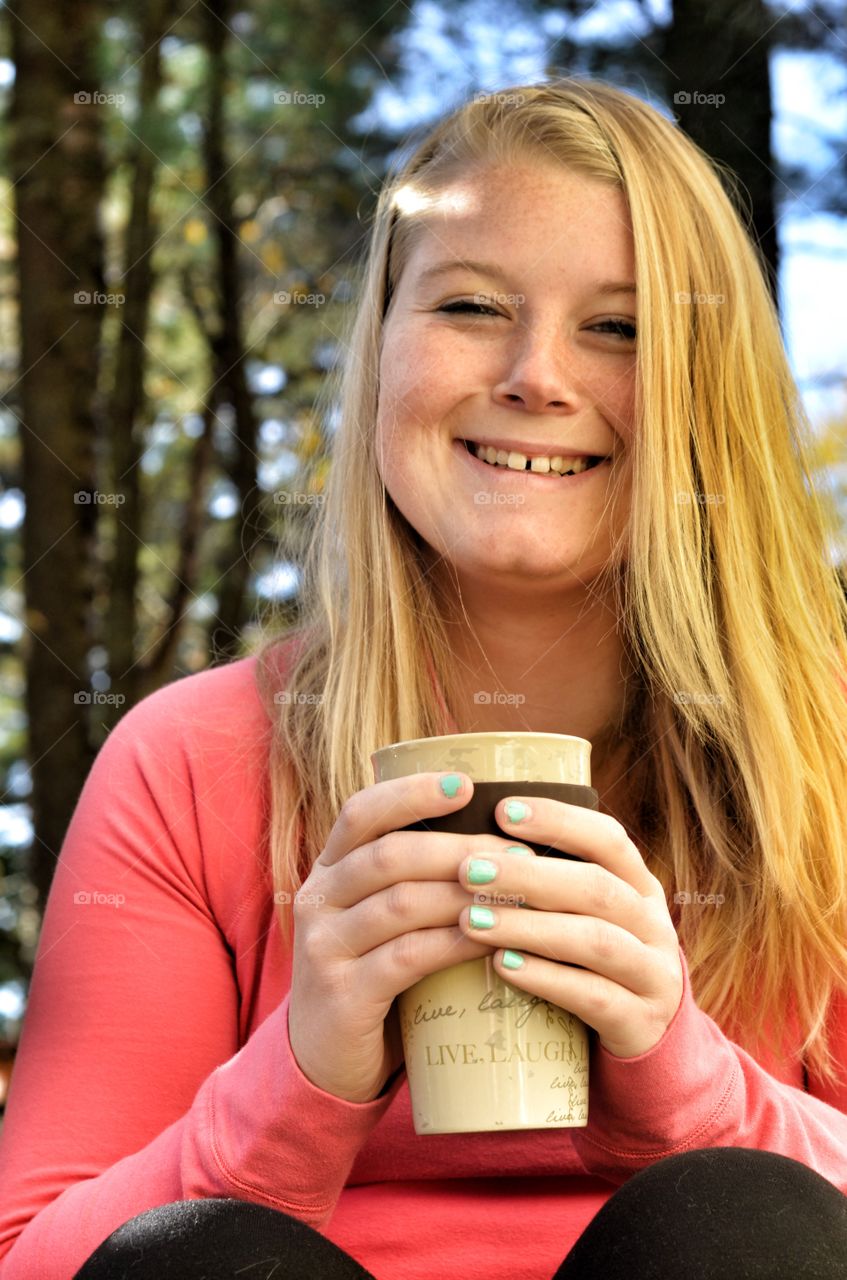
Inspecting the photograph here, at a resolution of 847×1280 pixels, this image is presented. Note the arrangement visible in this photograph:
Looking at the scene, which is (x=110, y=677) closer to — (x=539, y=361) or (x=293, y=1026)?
(x=539, y=361)

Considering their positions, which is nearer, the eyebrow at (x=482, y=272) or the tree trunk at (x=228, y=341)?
the eyebrow at (x=482, y=272)

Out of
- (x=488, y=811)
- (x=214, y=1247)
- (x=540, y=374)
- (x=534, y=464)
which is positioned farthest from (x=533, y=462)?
(x=214, y=1247)

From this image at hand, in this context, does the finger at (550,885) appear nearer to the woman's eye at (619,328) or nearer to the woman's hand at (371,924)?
the woman's hand at (371,924)

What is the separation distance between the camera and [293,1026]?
1185 millimetres

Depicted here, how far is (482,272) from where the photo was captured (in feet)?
5.43

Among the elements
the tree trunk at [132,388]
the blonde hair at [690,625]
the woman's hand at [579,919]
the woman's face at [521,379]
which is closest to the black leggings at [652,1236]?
the woman's hand at [579,919]

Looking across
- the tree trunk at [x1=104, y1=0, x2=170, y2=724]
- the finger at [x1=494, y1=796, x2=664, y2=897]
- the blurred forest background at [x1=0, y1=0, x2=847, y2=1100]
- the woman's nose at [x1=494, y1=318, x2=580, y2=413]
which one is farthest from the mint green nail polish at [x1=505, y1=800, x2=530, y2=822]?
the tree trunk at [x1=104, y1=0, x2=170, y2=724]

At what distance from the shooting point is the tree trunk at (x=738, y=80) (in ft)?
9.31

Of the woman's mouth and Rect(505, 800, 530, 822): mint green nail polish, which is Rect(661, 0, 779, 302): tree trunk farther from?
Rect(505, 800, 530, 822): mint green nail polish

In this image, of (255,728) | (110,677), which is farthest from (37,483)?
(255,728)

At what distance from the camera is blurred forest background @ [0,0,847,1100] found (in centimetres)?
307

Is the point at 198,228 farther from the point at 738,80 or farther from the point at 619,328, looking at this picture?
the point at 619,328

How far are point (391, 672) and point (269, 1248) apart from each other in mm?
762

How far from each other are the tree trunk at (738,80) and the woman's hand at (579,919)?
6.45 feet
